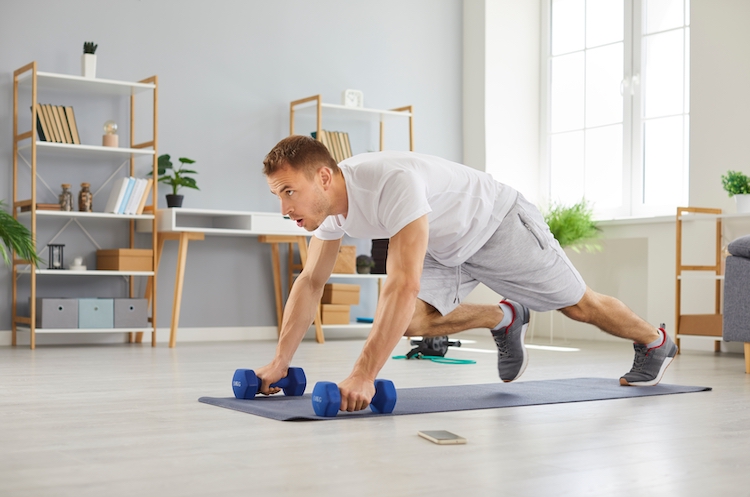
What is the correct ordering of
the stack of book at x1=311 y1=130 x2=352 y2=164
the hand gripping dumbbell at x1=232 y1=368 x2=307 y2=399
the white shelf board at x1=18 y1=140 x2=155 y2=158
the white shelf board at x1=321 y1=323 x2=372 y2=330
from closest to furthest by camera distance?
the hand gripping dumbbell at x1=232 y1=368 x2=307 y2=399 → the white shelf board at x1=18 y1=140 x2=155 y2=158 → the white shelf board at x1=321 y1=323 x2=372 y2=330 → the stack of book at x1=311 y1=130 x2=352 y2=164

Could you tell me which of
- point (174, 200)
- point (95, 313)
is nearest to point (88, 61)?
point (174, 200)

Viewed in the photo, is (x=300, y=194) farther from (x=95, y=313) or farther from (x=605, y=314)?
(x=95, y=313)

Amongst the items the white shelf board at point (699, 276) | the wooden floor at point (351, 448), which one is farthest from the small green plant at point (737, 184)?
the wooden floor at point (351, 448)

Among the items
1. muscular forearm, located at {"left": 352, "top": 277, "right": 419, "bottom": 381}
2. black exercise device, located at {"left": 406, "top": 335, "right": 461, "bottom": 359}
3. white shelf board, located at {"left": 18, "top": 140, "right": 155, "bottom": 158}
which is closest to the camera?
→ muscular forearm, located at {"left": 352, "top": 277, "right": 419, "bottom": 381}

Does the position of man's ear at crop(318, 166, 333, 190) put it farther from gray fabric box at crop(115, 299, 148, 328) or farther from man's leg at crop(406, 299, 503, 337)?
gray fabric box at crop(115, 299, 148, 328)

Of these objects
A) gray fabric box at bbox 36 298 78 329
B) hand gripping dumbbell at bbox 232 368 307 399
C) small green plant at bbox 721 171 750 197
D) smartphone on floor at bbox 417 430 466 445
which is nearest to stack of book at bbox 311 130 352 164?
gray fabric box at bbox 36 298 78 329

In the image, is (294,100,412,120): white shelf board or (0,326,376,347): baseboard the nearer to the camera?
(0,326,376,347): baseboard

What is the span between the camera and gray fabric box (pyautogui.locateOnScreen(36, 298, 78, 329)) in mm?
4488

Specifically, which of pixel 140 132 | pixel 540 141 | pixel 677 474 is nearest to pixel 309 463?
pixel 677 474

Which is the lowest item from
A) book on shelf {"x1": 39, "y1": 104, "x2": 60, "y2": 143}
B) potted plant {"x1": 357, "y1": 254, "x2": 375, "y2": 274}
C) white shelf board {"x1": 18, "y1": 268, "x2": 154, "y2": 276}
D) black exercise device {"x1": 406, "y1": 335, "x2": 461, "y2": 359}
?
black exercise device {"x1": 406, "y1": 335, "x2": 461, "y2": 359}

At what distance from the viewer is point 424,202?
2035 millimetres

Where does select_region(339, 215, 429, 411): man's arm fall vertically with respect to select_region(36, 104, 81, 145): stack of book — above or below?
below

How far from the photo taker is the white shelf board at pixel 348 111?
5.43 m

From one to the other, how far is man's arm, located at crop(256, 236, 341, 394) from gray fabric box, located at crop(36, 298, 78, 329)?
2.48 meters
